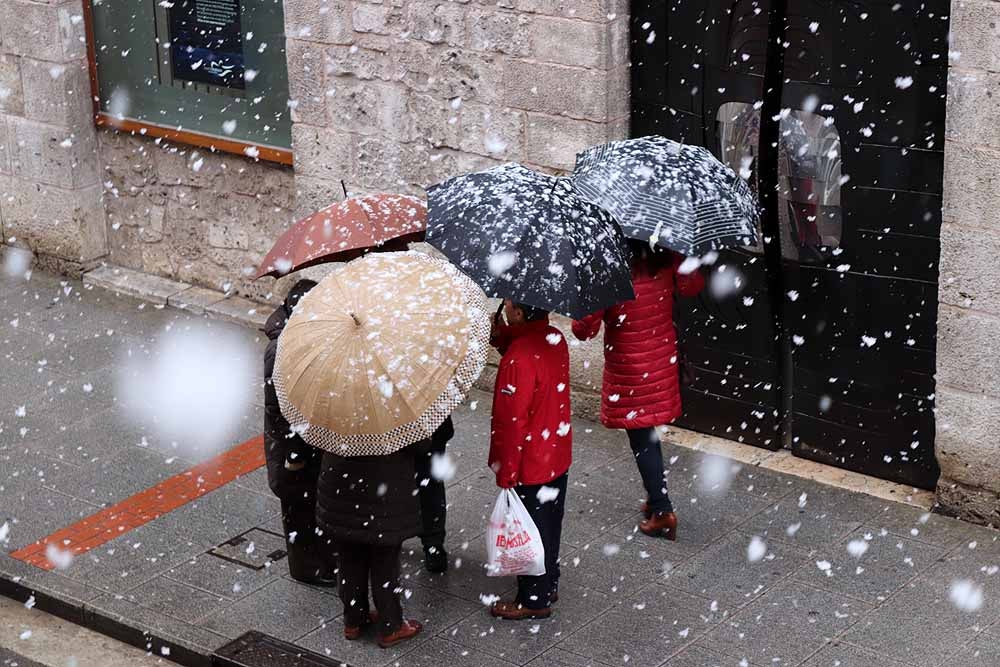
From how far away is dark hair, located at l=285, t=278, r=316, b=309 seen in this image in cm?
649

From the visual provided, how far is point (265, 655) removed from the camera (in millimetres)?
6484

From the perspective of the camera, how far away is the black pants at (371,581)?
6.36 meters

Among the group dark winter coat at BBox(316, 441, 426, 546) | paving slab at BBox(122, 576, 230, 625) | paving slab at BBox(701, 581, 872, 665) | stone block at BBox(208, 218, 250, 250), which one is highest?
dark winter coat at BBox(316, 441, 426, 546)

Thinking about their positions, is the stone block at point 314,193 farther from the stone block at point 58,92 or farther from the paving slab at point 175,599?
the paving slab at point 175,599

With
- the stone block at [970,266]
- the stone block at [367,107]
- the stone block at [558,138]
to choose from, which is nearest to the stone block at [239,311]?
the stone block at [367,107]

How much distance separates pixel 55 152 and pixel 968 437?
625cm

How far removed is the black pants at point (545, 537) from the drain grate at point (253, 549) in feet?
3.94

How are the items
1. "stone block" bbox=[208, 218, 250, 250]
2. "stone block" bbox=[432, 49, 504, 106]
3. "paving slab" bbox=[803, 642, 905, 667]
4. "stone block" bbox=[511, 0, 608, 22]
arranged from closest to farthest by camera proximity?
1. "paving slab" bbox=[803, 642, 905, 667]
2. "stone block" bbox=[511, 0, 608, 22]
3. "stone block" bbox=[432, 49, 504, 106]
4. "stone block" bbox=[208, 218, 250, 250]

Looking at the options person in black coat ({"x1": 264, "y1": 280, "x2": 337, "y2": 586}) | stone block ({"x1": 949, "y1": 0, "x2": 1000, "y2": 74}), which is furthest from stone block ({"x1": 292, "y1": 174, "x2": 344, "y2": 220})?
stone block ({"x1": 949, "y1": 0, "x2": 1000, "y2": 74})

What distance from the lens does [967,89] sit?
6.99m

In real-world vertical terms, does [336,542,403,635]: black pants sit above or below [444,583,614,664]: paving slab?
above

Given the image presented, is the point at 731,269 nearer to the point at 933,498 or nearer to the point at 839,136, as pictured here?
the point at 839,136

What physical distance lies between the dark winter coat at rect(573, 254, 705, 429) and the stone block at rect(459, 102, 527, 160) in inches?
75.7

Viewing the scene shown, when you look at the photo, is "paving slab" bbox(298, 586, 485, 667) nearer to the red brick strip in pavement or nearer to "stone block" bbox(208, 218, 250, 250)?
the red brick strip in pavement
